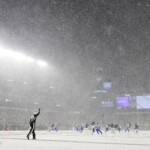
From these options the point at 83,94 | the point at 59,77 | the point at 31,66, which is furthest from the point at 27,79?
the point at 83,94

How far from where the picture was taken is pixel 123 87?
83.1 meters

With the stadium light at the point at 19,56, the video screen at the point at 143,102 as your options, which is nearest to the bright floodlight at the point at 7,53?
the stadium light at the point at 19,56

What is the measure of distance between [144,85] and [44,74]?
33269 mm

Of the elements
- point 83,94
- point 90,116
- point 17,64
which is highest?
point 17,64

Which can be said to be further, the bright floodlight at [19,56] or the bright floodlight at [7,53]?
the bright floodlight at [19,56]

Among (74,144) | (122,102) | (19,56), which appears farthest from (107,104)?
(74,144)

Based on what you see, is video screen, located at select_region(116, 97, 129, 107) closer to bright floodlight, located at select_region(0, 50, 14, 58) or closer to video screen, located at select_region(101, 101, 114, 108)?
video screen, located at select_region(101, 101, 114, 108)

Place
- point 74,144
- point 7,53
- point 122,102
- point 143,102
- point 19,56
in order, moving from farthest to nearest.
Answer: point 122,102
point 143,102
point 19,56
point 7,53
point 74,144

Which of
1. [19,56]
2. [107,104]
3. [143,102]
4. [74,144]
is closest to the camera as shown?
[74,144]

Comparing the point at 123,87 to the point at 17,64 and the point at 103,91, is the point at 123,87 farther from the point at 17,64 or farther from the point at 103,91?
the point at 17,64

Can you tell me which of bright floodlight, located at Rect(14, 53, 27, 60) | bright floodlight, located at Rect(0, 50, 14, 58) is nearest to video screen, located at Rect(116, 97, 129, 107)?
bright floodlight, located at Rect(14, 53, 27, 60)

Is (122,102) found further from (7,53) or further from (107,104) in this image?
(7,53)

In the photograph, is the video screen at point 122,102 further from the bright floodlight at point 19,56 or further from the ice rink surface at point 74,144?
the ice rink surface at point 74,144

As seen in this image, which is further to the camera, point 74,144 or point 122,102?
point 122,102
